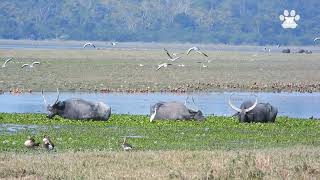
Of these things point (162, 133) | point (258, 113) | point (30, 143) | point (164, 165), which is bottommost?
point (258, 113)

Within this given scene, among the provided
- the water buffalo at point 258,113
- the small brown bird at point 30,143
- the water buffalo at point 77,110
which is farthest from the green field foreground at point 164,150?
the water buffalo at point 258,113

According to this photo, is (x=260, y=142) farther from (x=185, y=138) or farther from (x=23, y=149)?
(x=23, y=149)

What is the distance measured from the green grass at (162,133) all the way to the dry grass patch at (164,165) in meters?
2.23

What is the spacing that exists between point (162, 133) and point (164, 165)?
7241 millimetres

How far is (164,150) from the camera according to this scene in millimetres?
21953

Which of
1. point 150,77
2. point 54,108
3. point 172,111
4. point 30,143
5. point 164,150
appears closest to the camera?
point 30,143

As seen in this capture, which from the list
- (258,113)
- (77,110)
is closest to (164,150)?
(77,110)

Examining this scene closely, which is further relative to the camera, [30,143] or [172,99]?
[172,99]

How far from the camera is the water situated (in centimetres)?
3650

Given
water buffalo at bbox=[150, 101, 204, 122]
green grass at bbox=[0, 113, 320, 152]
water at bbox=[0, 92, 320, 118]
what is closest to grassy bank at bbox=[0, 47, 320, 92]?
water at bbox=[0, 92, 320, 118]

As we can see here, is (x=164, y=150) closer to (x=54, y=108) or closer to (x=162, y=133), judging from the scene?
(x=162, y=133)

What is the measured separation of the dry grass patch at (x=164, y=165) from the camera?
17.1 metres

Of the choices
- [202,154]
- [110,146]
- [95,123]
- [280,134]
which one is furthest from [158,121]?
[202,154]

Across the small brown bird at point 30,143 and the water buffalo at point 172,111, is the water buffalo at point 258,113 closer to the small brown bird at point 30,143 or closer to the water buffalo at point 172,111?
the water buffalo at point 172,111
